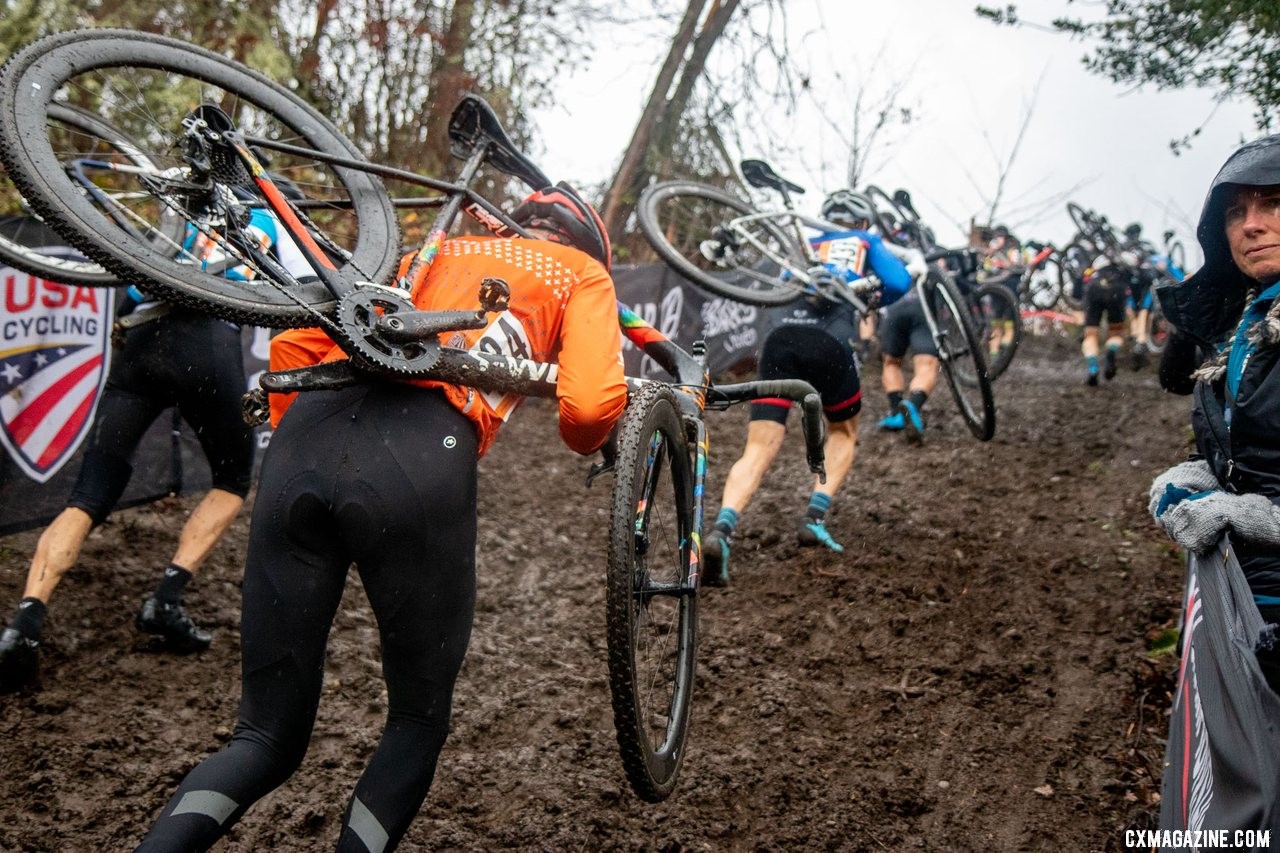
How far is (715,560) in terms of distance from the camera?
16.8 ft

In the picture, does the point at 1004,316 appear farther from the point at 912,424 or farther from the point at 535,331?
the point at 535,331

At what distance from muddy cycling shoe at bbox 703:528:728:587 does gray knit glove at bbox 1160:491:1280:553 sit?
2.87m

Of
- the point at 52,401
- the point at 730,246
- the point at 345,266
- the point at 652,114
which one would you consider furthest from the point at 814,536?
the point at 652,114

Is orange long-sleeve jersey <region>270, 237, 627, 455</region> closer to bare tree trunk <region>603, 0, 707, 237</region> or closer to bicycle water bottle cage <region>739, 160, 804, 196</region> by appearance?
bicycle water bottle cage <region>739, 160, 804, 196</region>

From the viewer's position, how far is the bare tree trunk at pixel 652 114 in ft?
37.4

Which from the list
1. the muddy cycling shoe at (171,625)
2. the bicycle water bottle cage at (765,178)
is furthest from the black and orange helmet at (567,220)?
the bicycle water bottle cage at (765,178)

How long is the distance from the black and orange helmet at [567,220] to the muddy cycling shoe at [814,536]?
10.7 ft

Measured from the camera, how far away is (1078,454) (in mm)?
8180

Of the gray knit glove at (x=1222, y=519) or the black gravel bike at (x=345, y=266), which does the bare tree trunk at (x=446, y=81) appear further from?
the gray knit glove at (x=1222, y=519)

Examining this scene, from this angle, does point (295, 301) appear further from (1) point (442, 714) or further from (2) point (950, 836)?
(2) point (950, 836)

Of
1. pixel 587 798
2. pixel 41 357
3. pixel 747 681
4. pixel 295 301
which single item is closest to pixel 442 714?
pixel 295 301

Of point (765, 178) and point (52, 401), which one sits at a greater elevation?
point (765, 178)

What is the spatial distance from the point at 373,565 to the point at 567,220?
117cm

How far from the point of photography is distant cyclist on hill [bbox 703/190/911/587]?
5.40 m
